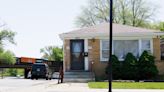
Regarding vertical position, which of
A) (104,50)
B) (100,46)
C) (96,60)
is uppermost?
(100,46)

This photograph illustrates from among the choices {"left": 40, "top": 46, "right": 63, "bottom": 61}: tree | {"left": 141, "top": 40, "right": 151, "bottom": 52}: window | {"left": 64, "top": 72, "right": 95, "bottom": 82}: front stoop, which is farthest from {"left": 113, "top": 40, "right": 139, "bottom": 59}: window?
{"left": 40, "top": 46, "right": 63, "bottom": 61}: tree

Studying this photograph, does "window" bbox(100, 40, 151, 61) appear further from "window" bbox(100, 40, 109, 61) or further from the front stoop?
the front stoop

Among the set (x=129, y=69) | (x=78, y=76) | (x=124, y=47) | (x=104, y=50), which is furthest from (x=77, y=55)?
(x=129, y=69)

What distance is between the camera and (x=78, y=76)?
31328 millimetres

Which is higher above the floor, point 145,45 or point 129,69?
point 145,45

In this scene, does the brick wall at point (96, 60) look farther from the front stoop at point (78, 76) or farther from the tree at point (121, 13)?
the tree at point (121, 13)

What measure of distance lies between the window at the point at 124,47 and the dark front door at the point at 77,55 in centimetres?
251

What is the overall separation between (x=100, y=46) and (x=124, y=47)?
1817 millimetres

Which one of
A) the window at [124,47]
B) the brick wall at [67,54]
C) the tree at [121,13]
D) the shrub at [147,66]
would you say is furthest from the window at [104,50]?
the tree at [121,13]

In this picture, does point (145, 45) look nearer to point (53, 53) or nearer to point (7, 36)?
point (7, 36)

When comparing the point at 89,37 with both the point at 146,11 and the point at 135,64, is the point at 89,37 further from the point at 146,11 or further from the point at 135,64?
the point at 146,11

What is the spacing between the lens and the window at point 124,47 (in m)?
33.5

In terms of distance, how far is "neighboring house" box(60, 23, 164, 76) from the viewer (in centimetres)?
3300

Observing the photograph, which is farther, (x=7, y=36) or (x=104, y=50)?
(x=7, y=36)
